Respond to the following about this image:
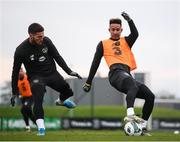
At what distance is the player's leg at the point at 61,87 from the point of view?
13.7 m

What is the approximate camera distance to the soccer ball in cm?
1230

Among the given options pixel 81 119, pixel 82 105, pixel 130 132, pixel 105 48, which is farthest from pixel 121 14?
pixel 82 105

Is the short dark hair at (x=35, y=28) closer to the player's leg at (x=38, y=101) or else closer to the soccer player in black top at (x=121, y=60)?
the player's leg at (x=38, y=101)

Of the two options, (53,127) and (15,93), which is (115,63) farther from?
(53,127)

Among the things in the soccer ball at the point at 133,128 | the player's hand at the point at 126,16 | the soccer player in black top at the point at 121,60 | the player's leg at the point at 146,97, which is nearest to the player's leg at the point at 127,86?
the soccer player in black top at the point at 121,60

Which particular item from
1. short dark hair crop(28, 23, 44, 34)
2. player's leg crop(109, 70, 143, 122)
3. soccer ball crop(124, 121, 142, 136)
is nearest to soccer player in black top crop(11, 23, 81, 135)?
short dark hair crop(28, 23, 44, 34)

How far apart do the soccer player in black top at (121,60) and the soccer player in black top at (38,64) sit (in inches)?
33.1

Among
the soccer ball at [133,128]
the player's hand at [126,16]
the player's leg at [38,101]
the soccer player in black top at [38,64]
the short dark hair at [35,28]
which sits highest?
the player's hand at [126,16]

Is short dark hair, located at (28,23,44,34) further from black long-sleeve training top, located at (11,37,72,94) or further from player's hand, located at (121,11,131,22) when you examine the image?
player's hand, located at (121,11,131,22)

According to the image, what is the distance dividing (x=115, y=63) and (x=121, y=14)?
1.06 m

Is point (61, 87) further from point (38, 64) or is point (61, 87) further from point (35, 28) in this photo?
point (35, 28)

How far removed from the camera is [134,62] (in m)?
13.2

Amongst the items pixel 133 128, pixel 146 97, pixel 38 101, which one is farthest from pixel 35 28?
pixel 133 128

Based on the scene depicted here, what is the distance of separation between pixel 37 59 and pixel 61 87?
102 centimetres
